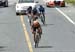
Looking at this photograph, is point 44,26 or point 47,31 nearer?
point 47,31

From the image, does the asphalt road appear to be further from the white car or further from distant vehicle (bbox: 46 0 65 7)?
distant vehicle (bbox: 46 0 65 7)

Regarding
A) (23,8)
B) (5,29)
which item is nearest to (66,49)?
(5,29)

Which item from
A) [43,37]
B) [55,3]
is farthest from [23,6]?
[43,37]

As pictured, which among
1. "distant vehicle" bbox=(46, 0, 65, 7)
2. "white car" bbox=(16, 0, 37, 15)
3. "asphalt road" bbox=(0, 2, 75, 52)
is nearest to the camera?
"asphalt road" bbox=(0, 2, 75, 52)

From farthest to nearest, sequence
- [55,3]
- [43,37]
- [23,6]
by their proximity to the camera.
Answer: [55,3] < [23,6] < [43,37]

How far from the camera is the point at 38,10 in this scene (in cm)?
3259

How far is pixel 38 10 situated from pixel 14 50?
468 inches

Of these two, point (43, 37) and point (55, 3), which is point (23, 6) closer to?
point (55, 3)

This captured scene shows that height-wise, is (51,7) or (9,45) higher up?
(9,45)

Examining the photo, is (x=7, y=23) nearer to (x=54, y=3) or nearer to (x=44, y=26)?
(x=44, y=26)

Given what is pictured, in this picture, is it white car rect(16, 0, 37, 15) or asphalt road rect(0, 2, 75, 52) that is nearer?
asphalt road rect(0, 2, 75, 52)

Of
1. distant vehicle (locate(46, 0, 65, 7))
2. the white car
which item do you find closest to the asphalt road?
the white car

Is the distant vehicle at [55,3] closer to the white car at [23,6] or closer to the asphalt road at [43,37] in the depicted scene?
the white car at [23,6]

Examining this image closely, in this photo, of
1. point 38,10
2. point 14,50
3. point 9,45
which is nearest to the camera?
point 14,50
